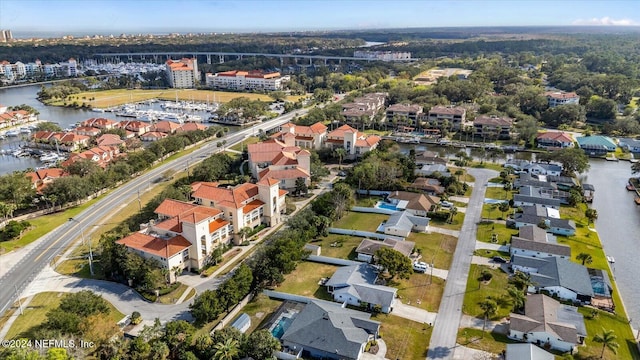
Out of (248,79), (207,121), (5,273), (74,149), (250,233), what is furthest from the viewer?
(248,79)

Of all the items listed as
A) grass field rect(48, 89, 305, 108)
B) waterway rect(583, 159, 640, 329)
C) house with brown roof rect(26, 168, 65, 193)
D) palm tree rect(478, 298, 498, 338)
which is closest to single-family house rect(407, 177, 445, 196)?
waterway rect(583, 159, 640, 329)

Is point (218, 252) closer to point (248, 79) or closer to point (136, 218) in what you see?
point (136, 218)

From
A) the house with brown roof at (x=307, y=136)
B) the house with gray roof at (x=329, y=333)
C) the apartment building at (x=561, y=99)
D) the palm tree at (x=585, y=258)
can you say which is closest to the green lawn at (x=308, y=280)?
the house with gray roof at (x=329, y=333)

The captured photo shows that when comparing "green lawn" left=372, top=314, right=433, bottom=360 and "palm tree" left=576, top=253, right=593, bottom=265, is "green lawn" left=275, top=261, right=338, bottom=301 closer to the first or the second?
"green lawn" left=372, top=314, right=433, bottom=360

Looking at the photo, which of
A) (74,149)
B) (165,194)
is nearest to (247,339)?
(165,194)

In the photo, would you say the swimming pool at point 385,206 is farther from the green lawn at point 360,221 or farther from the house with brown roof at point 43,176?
the house with brown roof at point 43,176

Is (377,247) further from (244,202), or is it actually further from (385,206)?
(244,202)

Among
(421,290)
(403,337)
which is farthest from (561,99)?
(403,337)
